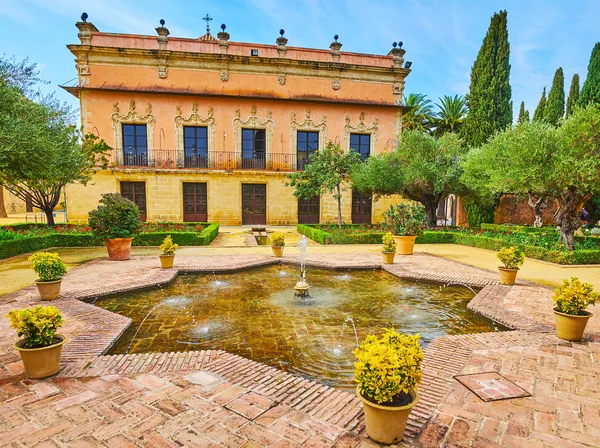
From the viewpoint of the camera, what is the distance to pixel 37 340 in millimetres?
3270

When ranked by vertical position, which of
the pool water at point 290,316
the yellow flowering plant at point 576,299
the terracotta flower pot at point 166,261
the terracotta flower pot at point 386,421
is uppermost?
the yellow flowering plant at point 576,299

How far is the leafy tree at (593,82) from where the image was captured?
17.0 meters

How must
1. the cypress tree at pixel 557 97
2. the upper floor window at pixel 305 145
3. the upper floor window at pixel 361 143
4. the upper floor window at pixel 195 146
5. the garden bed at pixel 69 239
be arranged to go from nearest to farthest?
1. the garden bed at pixel 69 239
2. the upper floor window at pixel 195 146
3. the upper floor window at pixel 305 145
4. the upper floor window at pixel 361 143
5. the cypress tree at pixel 557 97

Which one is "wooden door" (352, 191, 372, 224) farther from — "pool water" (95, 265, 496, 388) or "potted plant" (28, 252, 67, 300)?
"potted plant" (28, 252, 67, 300)

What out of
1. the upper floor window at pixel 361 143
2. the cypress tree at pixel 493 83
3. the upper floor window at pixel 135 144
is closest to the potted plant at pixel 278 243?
the upper floor window at pixel 135 144

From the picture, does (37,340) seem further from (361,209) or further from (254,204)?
(361,209)

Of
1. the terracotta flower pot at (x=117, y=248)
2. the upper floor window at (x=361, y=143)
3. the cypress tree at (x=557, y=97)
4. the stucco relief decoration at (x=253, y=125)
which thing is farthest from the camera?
the cypress tree at (x=557, y=97)

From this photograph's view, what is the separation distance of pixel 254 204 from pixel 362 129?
9054 mm

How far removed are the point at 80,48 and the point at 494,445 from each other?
2532 centimetres

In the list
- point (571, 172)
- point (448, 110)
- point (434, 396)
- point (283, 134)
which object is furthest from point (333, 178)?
point (448, 110)

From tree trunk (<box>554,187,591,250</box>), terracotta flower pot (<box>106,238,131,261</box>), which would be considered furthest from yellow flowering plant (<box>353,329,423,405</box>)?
tree trunk (<box>554,187,591,250</box>)

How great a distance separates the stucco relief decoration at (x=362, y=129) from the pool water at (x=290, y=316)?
55.4 feet

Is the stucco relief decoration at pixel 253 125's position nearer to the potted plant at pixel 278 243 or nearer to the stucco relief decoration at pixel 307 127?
the stucco relief decoration at pixel 307 127

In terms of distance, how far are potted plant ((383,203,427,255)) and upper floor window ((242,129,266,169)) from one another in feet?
43.3
